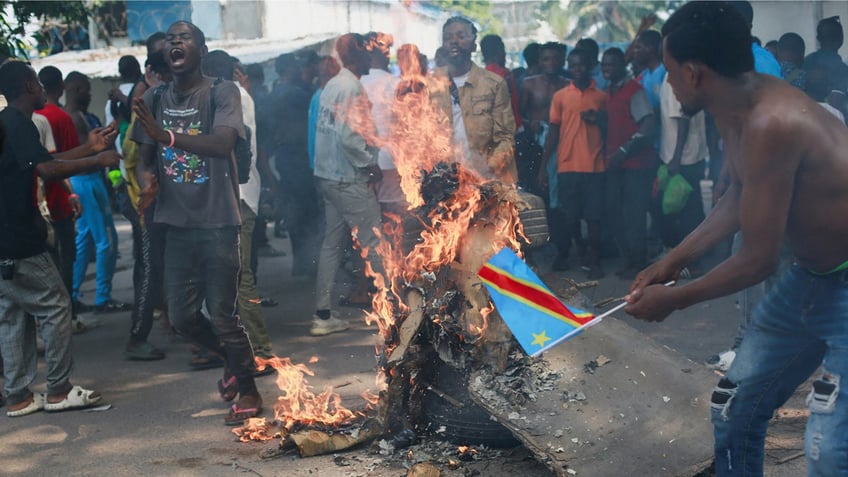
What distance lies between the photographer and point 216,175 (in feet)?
17.4

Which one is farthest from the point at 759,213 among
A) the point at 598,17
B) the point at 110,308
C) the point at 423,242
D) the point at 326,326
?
the point at 598,17

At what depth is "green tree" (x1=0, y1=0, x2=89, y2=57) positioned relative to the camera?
7.31m

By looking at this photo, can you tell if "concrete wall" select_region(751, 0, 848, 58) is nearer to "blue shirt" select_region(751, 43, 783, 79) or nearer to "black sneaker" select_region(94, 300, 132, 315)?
"blue shirt" select_region(751, 43, 783, 79)

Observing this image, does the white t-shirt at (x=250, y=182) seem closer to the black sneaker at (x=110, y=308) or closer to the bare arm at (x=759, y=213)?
the black sneaker at (x=110, y=308)

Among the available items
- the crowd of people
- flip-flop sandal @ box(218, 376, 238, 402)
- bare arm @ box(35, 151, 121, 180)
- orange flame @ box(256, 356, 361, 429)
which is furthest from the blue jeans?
orange flame @ box(256, 356, 361, 429)

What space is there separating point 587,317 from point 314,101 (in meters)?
5.46

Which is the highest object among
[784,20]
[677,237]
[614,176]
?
[784,20]

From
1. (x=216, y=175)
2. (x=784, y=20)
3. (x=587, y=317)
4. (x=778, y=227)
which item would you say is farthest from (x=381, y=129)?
(x=784, y=20)

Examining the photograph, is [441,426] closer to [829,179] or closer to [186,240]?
[186,240]

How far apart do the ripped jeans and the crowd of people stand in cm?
3

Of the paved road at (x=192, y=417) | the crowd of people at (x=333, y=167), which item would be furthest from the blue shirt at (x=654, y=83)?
the paved road at (x=192, y=417)

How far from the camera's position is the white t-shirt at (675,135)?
8.88m

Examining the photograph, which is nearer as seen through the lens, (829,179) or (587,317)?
(829,179)

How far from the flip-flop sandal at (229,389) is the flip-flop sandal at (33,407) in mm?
1279
